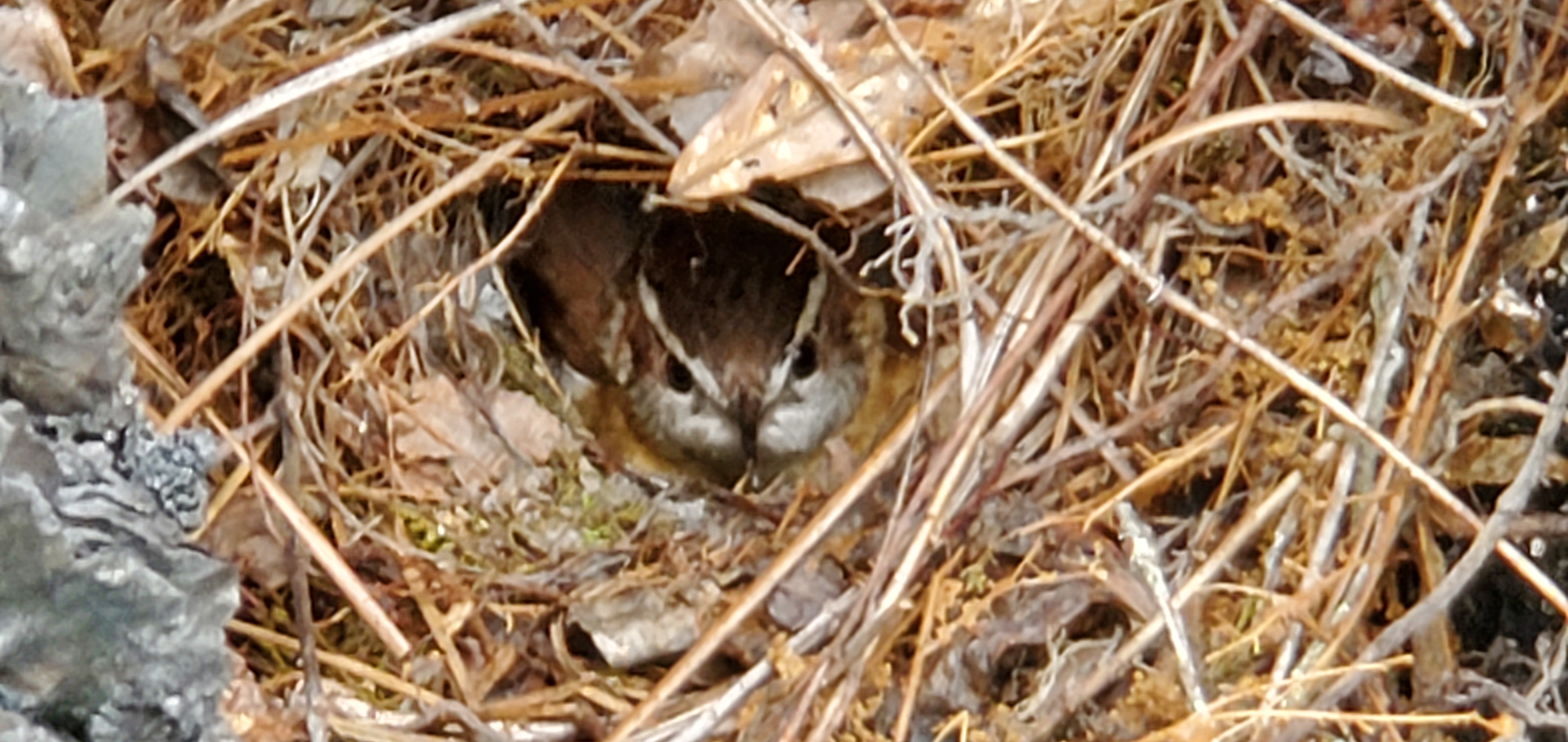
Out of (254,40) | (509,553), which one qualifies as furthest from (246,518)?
(254,40)

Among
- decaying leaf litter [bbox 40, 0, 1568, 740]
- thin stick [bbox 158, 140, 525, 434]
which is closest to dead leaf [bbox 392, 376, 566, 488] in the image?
decaying leaf litter [bbox 40, 0, 1568, 740]

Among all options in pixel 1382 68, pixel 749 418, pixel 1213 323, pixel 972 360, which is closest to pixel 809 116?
pixel 972 360

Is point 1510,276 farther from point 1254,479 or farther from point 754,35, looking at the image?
point 754,35

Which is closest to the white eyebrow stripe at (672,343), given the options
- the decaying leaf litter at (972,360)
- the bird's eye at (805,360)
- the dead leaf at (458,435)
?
the bird's eye at (805,360)

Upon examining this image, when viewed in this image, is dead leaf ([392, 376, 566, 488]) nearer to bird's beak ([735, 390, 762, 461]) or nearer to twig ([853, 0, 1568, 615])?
bird's beak ([735, 390, 762, 461])

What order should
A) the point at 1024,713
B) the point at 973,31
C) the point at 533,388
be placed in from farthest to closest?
the point at 533,388 < the point at 973,31 < the point at 1024,713

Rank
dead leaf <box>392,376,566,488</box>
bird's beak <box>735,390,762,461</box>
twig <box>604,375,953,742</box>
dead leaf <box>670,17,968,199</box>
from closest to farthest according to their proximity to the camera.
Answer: twig <box>604,375,953,742</box>
dead leaf <box>670,17,968,199</box>
dead leaf <box>392,376,566,488</box>
bird's beak <box>735,390,762,461</box>
